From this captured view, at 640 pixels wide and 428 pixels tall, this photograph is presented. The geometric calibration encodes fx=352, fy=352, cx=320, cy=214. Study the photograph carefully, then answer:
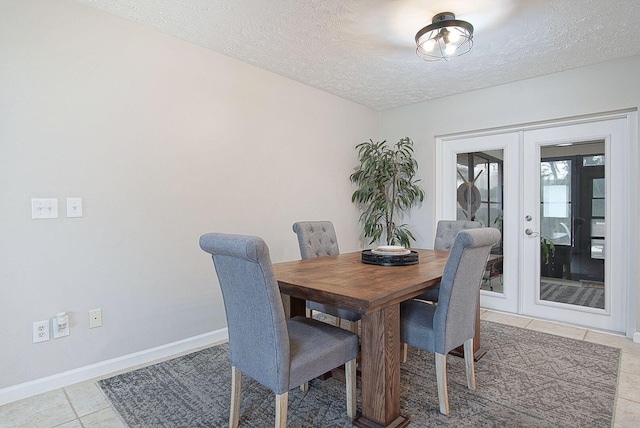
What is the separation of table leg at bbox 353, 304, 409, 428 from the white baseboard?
161 centimetres

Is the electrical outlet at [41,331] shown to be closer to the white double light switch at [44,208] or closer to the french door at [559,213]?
the white double light switch at [44,208]

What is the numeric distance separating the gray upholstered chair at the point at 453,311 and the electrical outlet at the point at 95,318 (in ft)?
6.56

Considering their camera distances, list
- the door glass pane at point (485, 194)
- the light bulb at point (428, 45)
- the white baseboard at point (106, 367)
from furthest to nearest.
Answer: the door glass pane at point (485, 194), the light bulb at point (428, 45), the white baseboard at point (106, 367)

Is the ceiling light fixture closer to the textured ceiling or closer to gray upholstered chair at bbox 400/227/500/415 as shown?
the textured ceiling

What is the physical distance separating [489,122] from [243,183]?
107 inches

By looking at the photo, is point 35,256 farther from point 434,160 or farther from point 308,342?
point 434,160

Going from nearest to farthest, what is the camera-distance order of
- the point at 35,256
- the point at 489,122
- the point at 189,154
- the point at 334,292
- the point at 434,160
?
the point at 334,292, the point at 35,256, the point at 189,154, the point at 489,122, the point at 434,160

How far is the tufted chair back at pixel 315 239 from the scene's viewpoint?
2854 millimetres

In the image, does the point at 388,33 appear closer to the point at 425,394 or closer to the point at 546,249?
the point at 425,394

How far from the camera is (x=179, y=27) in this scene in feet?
8.46

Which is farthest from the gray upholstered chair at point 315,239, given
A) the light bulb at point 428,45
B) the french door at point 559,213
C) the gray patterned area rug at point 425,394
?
the french door at point 559,213

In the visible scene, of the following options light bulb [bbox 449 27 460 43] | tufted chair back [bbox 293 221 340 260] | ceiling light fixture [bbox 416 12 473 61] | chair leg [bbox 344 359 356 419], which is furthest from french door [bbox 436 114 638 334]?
→ chair leg [bbox 344 359 356 419]

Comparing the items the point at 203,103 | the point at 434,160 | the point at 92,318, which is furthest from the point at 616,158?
the point at 92,318

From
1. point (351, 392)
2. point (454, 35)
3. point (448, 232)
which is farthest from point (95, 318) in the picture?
point (454, 35)
